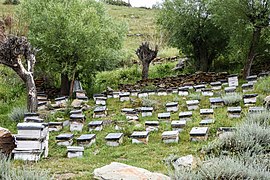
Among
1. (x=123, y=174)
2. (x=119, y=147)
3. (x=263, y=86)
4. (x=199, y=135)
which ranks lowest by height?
(x=119, y=147)

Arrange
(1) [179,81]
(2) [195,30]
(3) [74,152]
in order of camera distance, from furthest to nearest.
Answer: (2) [195,30] < (1) [179,81] < (3) [74,152]

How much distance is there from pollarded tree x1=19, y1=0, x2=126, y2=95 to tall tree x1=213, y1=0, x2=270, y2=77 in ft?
16.8

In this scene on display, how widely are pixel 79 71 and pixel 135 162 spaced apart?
8.50 meters

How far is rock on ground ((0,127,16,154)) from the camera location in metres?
6.34

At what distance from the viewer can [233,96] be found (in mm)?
10547

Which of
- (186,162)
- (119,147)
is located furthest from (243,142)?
(119,147)

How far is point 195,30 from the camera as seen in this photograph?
17438mm

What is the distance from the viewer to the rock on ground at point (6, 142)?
20.8 ft

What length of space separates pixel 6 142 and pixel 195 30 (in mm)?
12851

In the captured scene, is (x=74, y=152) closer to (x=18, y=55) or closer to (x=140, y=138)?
(x=140, y=138)

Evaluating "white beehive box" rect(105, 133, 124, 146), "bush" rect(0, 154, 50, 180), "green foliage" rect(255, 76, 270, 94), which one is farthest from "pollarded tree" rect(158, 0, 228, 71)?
"bush" rect(0, 154, 50, 180)

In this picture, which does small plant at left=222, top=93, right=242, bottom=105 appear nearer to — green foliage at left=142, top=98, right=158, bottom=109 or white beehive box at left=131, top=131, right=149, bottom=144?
green foliage at left=142, top=98, right=158, bottom=109

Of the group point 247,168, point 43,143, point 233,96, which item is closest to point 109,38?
point 233,96

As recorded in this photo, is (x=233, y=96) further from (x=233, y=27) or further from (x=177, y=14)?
(x=177, y=14)
